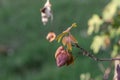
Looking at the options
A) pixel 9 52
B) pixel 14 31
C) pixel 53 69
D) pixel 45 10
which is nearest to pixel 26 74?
pixel 53 69

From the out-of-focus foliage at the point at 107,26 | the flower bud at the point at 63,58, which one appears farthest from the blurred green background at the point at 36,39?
the flower bud at the point at 63,58

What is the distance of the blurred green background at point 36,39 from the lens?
5.81 meters

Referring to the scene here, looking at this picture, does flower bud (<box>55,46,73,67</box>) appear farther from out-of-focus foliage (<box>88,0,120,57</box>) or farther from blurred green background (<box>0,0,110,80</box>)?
blurred green background (<box>0,0,110,80</box>)

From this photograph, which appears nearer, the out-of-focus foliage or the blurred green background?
the out-of-focus foliage

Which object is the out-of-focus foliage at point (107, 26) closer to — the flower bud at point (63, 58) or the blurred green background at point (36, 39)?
the flower bud at point (63, 58)

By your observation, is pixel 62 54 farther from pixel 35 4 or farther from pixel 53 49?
pixel 35 4

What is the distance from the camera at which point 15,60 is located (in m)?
6.34

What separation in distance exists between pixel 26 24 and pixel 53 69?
2.37m

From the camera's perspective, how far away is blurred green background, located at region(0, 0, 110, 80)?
5812mm

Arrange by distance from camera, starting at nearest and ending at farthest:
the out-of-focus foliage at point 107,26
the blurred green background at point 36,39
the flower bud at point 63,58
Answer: the flower bud at point 63,58 < the out-of-focus foliage at point 107,26 < the blurred green background at point 36,39

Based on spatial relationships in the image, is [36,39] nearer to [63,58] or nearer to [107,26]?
[107,26]

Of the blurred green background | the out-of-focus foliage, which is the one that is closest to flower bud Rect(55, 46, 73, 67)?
the out-of-focus foliage

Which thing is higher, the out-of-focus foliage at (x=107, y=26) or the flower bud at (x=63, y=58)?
the out-of-focus foliage at (x=107, y=26)

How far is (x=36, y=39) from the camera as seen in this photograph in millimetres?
7277
